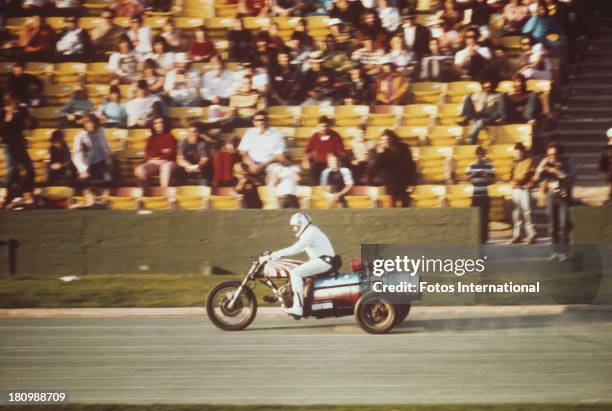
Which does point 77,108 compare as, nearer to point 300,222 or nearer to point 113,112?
point 113,112

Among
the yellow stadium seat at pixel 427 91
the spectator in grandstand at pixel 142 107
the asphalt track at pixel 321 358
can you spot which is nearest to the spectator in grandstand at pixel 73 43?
the spectator in grandstand at pixel 142 107

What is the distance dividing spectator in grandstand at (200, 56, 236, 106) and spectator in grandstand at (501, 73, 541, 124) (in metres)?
3.96

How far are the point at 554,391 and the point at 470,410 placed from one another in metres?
1.08

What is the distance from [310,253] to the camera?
11.9 m

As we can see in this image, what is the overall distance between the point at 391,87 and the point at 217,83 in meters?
2.58

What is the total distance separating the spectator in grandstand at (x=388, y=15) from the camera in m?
15.9

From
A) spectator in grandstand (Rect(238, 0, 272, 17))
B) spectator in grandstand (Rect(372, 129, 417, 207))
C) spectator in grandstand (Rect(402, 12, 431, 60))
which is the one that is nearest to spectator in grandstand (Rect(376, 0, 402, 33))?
spectator in grandstand (Rect(402, 12, 431, 60))

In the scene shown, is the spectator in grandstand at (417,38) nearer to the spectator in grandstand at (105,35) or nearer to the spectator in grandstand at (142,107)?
the spectator in grandstand at (142,107)

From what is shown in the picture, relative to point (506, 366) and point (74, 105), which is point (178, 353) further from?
point (74, 105)

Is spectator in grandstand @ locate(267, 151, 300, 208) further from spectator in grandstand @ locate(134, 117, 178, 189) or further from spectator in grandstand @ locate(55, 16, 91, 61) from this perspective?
spectator in grandstand @ locate(55, 16, 91, 61)

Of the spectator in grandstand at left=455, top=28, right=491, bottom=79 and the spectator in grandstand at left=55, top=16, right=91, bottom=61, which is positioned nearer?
the spectator in grandstand at left=455, top=28, right=491, bottom=79

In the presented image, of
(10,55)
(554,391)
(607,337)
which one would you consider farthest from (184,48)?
(554,391)

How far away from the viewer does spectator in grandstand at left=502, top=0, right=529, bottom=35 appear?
1578 centimetres

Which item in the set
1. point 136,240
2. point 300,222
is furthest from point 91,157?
point 300,222
